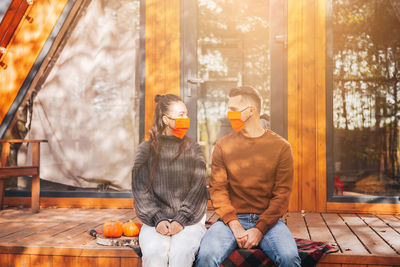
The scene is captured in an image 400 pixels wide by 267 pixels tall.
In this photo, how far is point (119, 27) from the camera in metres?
4.77

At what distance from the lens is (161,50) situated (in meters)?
4.60

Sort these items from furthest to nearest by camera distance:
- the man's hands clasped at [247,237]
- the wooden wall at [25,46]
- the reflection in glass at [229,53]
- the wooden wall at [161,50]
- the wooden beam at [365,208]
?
the reflection in glass at [229,53], the wooden wall at [25,46], the wooden wall at [161,50], the wooden beam at [365,208], the man's hands clasped at [247,237]

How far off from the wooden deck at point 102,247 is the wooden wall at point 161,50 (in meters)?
1.43

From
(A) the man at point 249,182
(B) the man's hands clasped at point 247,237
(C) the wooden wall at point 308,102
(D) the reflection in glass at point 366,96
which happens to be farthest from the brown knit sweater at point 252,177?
(D) the reflection in glass at point 366,96

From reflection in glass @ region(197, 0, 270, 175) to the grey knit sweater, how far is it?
14.6 ft

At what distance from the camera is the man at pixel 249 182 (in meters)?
2.53

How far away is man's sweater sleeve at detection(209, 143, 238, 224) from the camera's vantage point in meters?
2.62

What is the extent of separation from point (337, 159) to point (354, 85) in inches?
41.9

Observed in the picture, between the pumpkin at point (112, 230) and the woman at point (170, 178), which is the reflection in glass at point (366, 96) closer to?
the woman at point (170, 178)

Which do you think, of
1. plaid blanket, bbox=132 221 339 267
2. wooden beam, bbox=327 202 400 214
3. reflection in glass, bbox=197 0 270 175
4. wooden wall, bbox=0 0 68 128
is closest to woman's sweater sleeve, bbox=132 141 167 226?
plaid blanket, bbox=132 221 339 267

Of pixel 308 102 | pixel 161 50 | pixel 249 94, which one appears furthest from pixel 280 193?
pixel 161 50

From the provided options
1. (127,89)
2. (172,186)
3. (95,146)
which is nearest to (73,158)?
(95,146)

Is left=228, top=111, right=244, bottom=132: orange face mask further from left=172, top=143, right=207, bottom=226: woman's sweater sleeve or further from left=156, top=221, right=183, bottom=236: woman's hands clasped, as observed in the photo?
left=156, top=221, right=183, bottom=236: woman's hands clasped

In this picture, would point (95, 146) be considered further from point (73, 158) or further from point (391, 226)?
point (391, 226)
